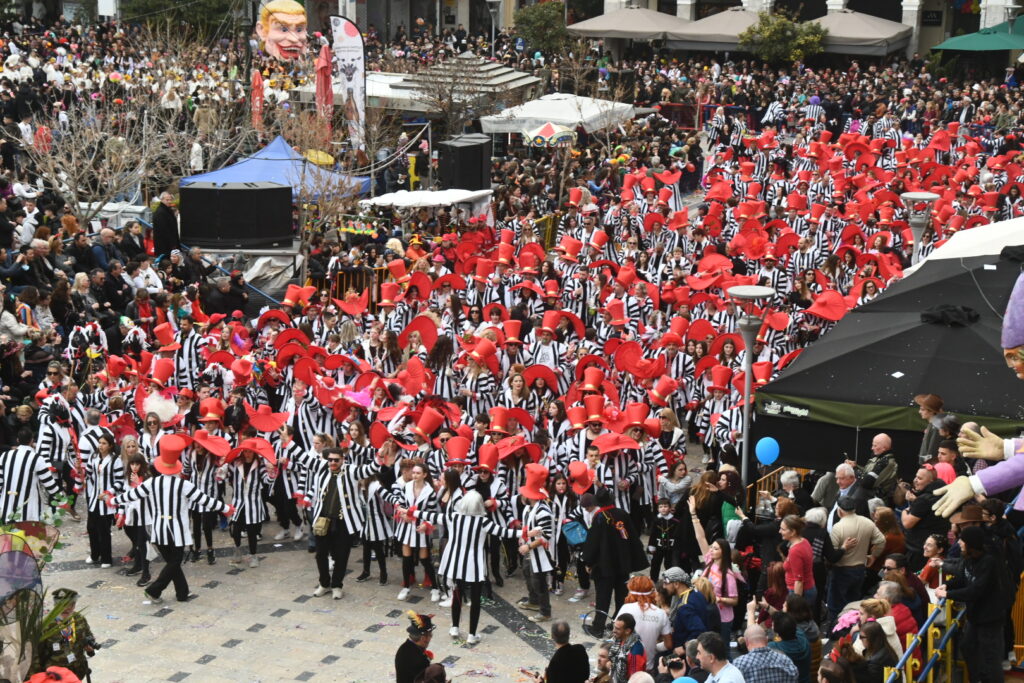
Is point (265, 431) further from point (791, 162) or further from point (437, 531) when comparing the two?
point (791, 162)

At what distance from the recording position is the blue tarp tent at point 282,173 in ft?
73.8

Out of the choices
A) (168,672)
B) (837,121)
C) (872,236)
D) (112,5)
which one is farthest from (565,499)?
(112,5)

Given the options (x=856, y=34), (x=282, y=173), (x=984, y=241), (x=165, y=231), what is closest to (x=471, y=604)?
(x=984, y=241)

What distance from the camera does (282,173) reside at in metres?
23.0

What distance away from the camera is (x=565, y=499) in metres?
12.1

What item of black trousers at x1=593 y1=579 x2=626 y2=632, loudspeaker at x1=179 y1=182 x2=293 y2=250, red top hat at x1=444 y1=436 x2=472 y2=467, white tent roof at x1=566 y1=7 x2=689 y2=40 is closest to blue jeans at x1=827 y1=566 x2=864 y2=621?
black trousers at x1=593 y1=579 x2=626 y2=632

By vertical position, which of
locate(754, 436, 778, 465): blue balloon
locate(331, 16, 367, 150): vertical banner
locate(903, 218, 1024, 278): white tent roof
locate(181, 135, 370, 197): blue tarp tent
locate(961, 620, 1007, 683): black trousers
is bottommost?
locate(961, 620, 1007, 683): black trousers

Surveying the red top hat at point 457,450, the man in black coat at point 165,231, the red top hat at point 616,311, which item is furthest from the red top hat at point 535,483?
the man in black coat at point 165,231

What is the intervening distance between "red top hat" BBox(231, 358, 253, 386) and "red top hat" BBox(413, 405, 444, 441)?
2.39 m

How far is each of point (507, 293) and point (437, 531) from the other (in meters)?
4.87

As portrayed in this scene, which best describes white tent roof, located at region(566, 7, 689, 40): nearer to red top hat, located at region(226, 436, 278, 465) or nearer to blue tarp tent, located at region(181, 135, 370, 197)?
blue tarp tent, located at region(181, 135, 370, 197)

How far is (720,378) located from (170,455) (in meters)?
5.24

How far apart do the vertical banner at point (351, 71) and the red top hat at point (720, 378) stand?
12.8 m

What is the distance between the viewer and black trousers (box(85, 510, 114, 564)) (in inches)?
510
